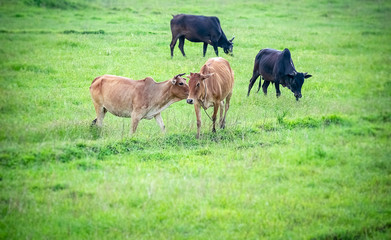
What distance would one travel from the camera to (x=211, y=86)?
11.4m

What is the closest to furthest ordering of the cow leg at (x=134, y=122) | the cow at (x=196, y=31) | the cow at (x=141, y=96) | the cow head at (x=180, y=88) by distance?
1. the cow leg at (x=134, y=122)
2. the cow at (x=141, y=96)
3. the cow head at (x=180, y=88)
4. the cow at (x=196, y=31)

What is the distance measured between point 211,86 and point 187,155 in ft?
7.64

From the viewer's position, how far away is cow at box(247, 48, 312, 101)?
48.6ft

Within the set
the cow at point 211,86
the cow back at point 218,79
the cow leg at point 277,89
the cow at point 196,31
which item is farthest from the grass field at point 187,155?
the cow back at point 218,79

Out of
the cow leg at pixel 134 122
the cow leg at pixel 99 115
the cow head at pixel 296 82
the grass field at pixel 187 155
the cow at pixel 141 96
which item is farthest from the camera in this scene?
the cow head at pixel 296 82

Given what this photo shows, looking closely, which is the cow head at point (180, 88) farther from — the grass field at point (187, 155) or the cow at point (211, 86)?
the grass field at point (187, 155)

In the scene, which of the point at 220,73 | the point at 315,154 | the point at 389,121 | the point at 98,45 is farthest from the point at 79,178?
the point at 98,45

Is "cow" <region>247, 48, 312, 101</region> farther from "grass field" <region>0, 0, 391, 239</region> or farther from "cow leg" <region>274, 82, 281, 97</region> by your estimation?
"grass field" <region>0, 0, 391, 239</region>

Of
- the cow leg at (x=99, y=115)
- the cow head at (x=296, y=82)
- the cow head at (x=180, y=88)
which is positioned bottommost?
the cow leg at (x=99, y=115)

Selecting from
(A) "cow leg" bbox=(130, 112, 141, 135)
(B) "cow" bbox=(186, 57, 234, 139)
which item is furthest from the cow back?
(A) "cow leg" bbox=(130, 112, 141, 135)

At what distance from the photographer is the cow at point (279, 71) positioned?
14800 millimetres

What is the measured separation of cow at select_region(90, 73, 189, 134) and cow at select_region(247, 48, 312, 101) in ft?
14.7

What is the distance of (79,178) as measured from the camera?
827 centimetres

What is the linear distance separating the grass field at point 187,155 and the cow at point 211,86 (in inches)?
22.1
